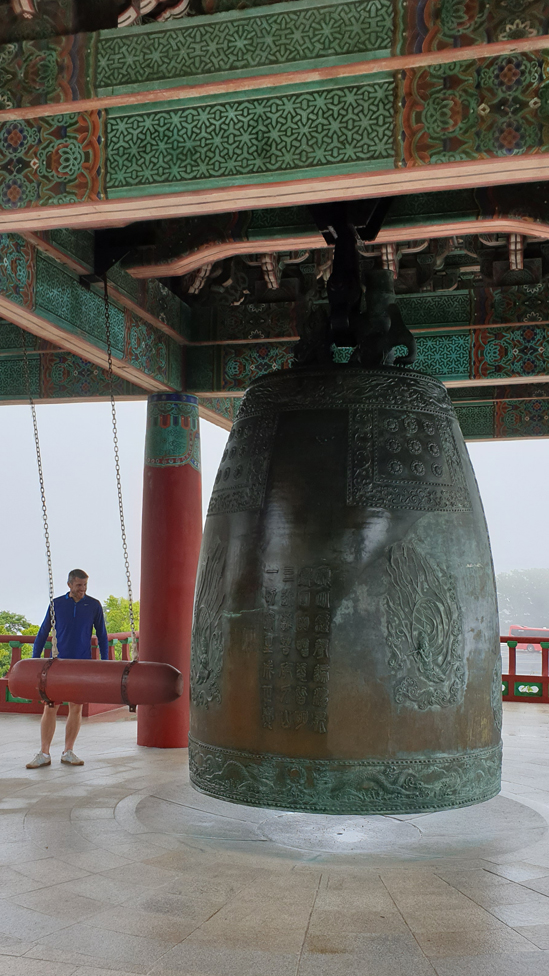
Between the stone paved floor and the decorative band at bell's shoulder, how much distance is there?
2908mm

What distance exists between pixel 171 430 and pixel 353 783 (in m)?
5.26

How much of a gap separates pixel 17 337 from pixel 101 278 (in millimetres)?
1718

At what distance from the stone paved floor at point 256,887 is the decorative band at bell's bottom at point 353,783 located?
2.03ft

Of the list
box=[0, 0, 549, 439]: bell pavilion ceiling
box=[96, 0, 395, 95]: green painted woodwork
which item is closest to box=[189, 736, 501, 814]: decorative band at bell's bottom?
box=[0, 0, 549, 439]: bell pavilion ceiling

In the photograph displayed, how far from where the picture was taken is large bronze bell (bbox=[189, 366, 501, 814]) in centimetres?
289

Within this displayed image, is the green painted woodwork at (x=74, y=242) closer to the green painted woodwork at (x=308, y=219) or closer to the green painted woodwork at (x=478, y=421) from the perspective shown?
the green painted woodwork at (x=308, y=219)

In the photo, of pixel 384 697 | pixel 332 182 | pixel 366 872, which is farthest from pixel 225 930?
pixel 332 182

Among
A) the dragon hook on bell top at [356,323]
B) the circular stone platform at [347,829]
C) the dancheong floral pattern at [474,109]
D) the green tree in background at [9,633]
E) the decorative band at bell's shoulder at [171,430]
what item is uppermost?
the dancheong floral pattern at [474,109]

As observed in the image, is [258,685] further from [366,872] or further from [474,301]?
[474,301]

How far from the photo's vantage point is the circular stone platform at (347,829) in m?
4.58

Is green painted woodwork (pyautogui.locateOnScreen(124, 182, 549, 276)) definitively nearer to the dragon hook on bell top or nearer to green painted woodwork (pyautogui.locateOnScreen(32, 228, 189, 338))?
green painted woodwork (pyautogui.locateOnScreen(32, 228, 189, 338))

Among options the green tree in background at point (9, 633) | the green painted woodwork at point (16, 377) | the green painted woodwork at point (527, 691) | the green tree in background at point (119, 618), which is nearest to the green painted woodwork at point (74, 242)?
the green painted woodwork at point (16, 377)

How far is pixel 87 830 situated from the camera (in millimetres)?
4914

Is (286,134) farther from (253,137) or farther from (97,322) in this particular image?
(97,322)
